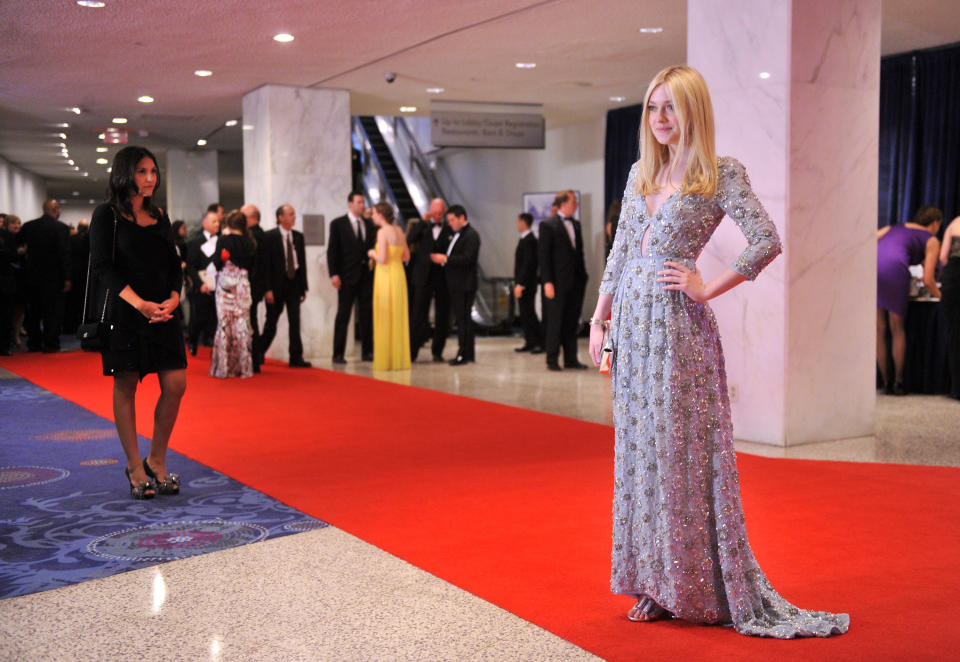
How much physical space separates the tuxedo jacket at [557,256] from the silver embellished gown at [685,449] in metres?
7.39

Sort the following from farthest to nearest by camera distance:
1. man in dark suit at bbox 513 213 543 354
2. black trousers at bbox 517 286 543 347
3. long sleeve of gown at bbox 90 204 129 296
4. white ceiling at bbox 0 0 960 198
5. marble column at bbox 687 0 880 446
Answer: black trousers at bbox 517 286 543 347 → man in dark suit at bbox 513 213 543 354 → white ceiling at bbox 0 0 960 198 → marble column at bbox 687 0 880 446 → long sleeve of gown at bbox 90 204 129 296

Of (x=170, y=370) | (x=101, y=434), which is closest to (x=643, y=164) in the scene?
(x=170, y=370)

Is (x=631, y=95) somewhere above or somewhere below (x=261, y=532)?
above

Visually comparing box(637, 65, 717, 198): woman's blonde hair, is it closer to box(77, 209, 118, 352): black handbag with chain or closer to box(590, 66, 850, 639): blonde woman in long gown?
box(590, 66, 850, 639): blonde woman in long gown

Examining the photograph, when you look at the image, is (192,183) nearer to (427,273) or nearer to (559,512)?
(427,273)

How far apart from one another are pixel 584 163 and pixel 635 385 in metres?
13.2

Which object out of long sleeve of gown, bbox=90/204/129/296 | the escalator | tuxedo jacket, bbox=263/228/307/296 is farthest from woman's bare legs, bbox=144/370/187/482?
the escalator

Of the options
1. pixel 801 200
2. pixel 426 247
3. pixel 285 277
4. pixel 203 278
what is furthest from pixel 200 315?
pixel 801 200

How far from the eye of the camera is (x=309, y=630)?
3.10 meters

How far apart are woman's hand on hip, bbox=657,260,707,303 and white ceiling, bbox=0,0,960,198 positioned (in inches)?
221

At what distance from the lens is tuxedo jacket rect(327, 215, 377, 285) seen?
11352mm

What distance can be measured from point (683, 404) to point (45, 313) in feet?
40.0

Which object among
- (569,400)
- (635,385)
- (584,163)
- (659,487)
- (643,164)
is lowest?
(569,400)

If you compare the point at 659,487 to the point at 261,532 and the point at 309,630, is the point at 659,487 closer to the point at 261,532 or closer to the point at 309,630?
the point at 309,630
